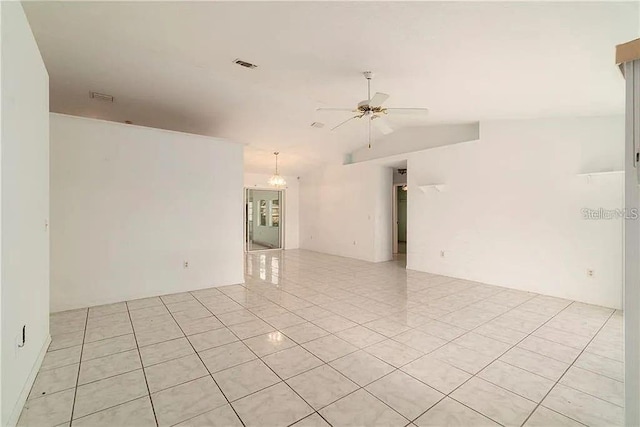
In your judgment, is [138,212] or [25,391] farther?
[138,212]

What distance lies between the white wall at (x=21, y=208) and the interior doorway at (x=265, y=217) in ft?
20.7

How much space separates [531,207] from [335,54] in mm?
3900

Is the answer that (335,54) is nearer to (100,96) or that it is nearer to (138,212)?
(138,212)

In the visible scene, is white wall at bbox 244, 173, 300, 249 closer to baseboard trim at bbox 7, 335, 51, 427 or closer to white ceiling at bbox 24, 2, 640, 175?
white ceiling at bbox 24, 2, 640, 175

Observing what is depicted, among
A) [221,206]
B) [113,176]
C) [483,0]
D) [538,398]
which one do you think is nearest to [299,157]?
[221,206]

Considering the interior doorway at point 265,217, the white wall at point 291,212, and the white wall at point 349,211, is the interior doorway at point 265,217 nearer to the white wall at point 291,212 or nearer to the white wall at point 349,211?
the white wall at point 291,212

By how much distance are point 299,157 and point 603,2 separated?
21.6 feet

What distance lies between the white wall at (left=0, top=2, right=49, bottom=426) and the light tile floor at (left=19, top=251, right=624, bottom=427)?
0.27m

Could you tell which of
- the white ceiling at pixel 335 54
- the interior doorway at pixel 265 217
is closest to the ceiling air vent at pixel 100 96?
the white ceiling at pixel 335 54

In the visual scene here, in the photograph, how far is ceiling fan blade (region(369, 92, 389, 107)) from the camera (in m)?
3.02

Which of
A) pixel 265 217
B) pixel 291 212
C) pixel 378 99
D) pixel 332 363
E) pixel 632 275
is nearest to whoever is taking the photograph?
pixel 632 275

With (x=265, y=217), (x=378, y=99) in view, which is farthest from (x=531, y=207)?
(x=265, y=217)

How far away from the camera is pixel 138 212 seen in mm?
4062

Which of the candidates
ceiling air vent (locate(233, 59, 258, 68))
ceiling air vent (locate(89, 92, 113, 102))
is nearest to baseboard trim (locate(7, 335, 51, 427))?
ceiling air vent (locate(233, 59, 258, 68))
